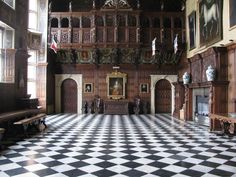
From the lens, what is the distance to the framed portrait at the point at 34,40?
13.2 meters

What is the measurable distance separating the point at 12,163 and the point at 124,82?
39.4ft

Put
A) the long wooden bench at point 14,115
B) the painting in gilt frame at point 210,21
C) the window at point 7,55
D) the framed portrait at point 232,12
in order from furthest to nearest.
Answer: the painting in gilt frame at point 210,21, the framed portrait at point 232,12, the window at point 7,55, the long wooden bench at point 14,115

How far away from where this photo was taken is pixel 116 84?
16469mm

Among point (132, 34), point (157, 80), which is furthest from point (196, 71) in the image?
point (132, 34)

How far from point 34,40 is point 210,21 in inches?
338

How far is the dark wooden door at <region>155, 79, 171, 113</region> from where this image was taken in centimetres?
1667

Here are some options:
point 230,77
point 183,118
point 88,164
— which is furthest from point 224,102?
point 88,164

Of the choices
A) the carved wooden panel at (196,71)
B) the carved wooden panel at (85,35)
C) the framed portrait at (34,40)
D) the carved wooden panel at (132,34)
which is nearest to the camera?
the carved wooden panel at (196,71)

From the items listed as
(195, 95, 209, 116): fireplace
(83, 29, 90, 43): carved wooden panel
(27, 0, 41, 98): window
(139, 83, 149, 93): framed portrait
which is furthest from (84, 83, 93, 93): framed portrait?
(195, 95, 209, 116): fireplace

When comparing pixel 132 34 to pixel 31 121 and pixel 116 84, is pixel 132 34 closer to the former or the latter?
pixel 116 84

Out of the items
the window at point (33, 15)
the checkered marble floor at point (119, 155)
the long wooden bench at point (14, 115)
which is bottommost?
the checkered marble floor at point (119, 155)

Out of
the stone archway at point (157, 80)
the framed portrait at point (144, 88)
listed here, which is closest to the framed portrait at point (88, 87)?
the framed portrait at point (144, 88)

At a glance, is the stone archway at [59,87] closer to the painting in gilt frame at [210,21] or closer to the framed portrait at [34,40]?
the framed portrait at [34,40]

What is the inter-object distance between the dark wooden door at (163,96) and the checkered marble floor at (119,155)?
27.9ft
